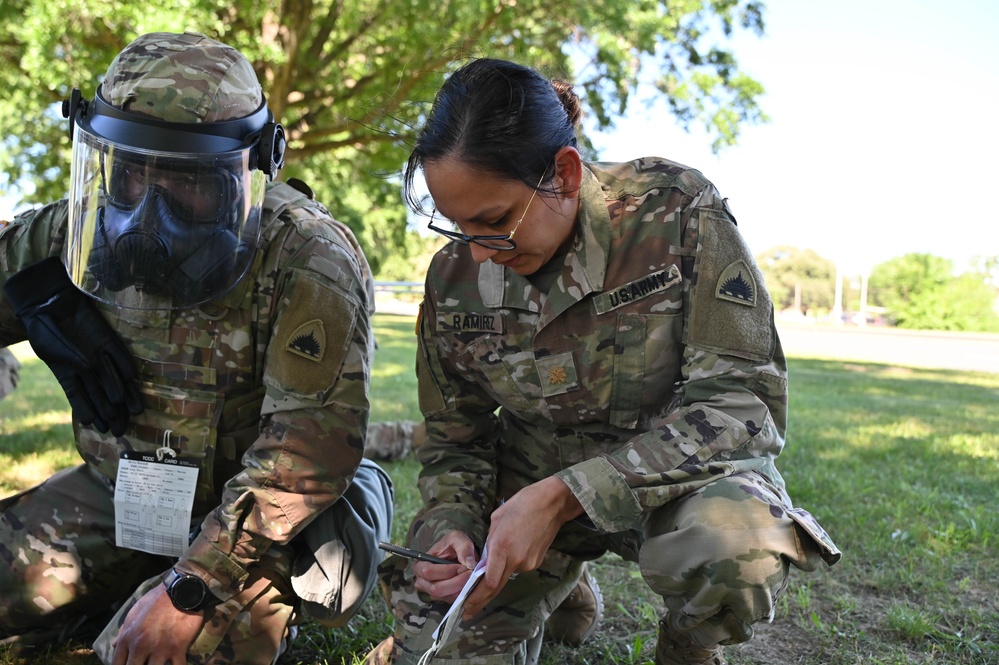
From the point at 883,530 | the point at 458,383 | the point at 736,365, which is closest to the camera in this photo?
the point at 736,365

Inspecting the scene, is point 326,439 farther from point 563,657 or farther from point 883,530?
point 883,530

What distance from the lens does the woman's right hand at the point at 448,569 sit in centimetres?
184

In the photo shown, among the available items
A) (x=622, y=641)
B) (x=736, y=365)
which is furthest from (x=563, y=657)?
(x=736, y=365)

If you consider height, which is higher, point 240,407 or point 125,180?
point 125,180

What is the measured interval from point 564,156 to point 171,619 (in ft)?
4.27

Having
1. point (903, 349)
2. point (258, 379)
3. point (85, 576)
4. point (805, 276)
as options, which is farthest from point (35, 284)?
point (805, 276)

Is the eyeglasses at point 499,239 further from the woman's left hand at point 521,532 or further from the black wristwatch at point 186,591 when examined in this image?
the black wristwatch at point 186,591

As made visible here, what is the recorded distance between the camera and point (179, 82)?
211 centimetres

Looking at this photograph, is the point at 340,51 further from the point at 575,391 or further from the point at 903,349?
the point at 903,349

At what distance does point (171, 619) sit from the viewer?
1899 millimetres

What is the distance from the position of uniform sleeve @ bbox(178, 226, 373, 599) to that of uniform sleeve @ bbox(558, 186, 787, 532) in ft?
1.92

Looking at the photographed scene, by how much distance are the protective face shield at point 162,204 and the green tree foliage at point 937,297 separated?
41.5m

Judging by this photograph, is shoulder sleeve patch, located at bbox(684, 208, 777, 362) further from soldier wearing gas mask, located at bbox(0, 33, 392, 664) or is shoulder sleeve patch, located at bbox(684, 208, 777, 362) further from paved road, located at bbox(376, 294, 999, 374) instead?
paved road, located at bbox(376, 294, 999, 374)

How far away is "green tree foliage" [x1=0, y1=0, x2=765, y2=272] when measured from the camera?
8.24 meters
